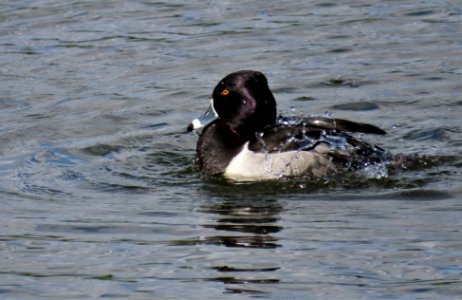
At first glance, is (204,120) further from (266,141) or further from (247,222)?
(247,222)

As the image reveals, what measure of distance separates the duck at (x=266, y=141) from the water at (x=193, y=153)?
0.20 meters

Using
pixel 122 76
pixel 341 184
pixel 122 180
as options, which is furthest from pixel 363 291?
pixel 122 76

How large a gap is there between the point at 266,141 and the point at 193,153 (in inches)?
51.5

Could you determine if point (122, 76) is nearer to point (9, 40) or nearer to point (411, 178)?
point (9, 40)

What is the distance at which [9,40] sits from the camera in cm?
1588

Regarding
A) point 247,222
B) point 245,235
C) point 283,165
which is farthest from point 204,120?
point 245,235

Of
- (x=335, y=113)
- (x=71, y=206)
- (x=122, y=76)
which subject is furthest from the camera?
(x=122, y=76)

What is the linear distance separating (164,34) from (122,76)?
5.96ft

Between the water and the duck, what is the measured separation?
0.20 metres

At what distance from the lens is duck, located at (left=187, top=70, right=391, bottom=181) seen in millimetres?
10523

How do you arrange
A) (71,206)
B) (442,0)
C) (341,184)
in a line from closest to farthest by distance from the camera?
(71,206) < (341,184) < (442,0)

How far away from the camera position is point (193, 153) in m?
11.8

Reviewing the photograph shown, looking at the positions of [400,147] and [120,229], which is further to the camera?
[400,147]

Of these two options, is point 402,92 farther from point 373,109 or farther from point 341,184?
point 341,184
